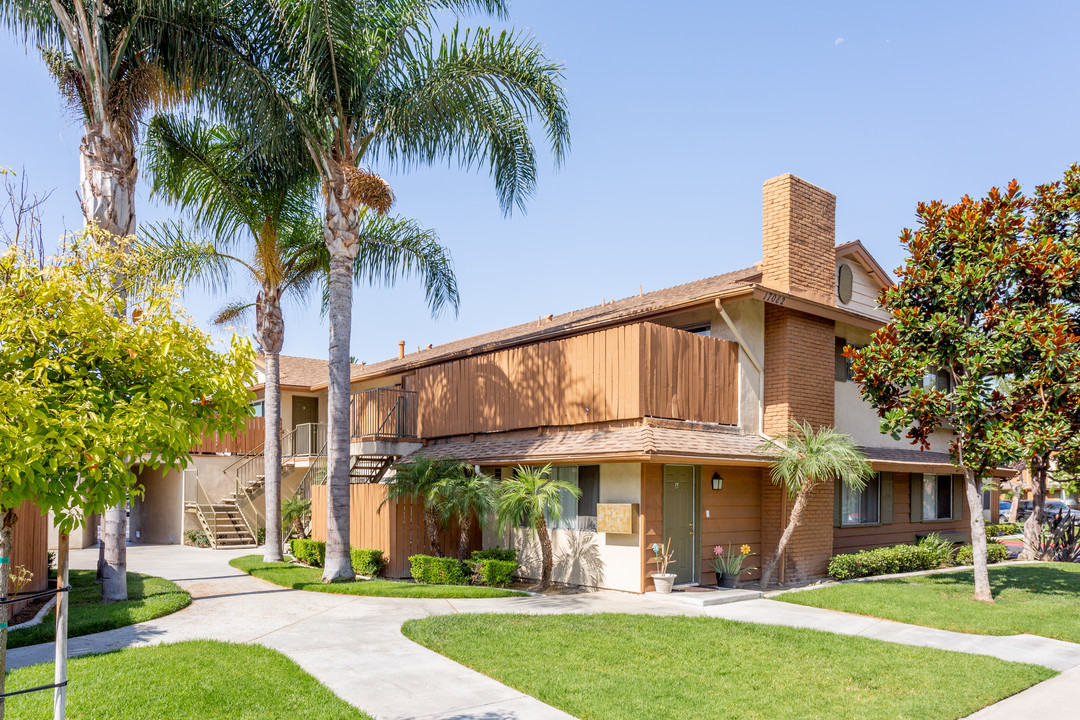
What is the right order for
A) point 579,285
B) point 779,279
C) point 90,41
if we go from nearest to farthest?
point 90,41 → point 779,279 → point 579,285

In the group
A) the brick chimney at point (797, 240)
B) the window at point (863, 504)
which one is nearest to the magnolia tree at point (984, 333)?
the brick chimney at point (797, 240)

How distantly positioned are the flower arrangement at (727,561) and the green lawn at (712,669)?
11.7 ft

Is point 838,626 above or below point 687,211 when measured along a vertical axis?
below

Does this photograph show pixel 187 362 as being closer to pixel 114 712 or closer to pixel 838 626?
pixel 114 712

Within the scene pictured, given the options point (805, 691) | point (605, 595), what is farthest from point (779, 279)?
point (805, 691)

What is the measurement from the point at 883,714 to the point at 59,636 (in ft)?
21.5

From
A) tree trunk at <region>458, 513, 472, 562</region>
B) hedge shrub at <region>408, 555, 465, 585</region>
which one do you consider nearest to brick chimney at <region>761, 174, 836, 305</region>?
tree trunk at <region>458, 513, 472, 562</region>

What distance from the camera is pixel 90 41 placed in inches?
478

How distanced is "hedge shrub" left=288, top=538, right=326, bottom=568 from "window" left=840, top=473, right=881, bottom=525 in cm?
1160

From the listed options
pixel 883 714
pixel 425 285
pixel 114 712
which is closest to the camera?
pixel 114 712

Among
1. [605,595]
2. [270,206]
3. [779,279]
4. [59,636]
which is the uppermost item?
[270,206]

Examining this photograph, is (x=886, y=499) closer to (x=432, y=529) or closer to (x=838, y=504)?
(x=838, y=504)

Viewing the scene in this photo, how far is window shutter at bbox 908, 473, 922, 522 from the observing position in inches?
787

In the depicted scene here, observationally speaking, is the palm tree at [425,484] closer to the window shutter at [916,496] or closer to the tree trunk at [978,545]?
the tree trunk at [978,545]
